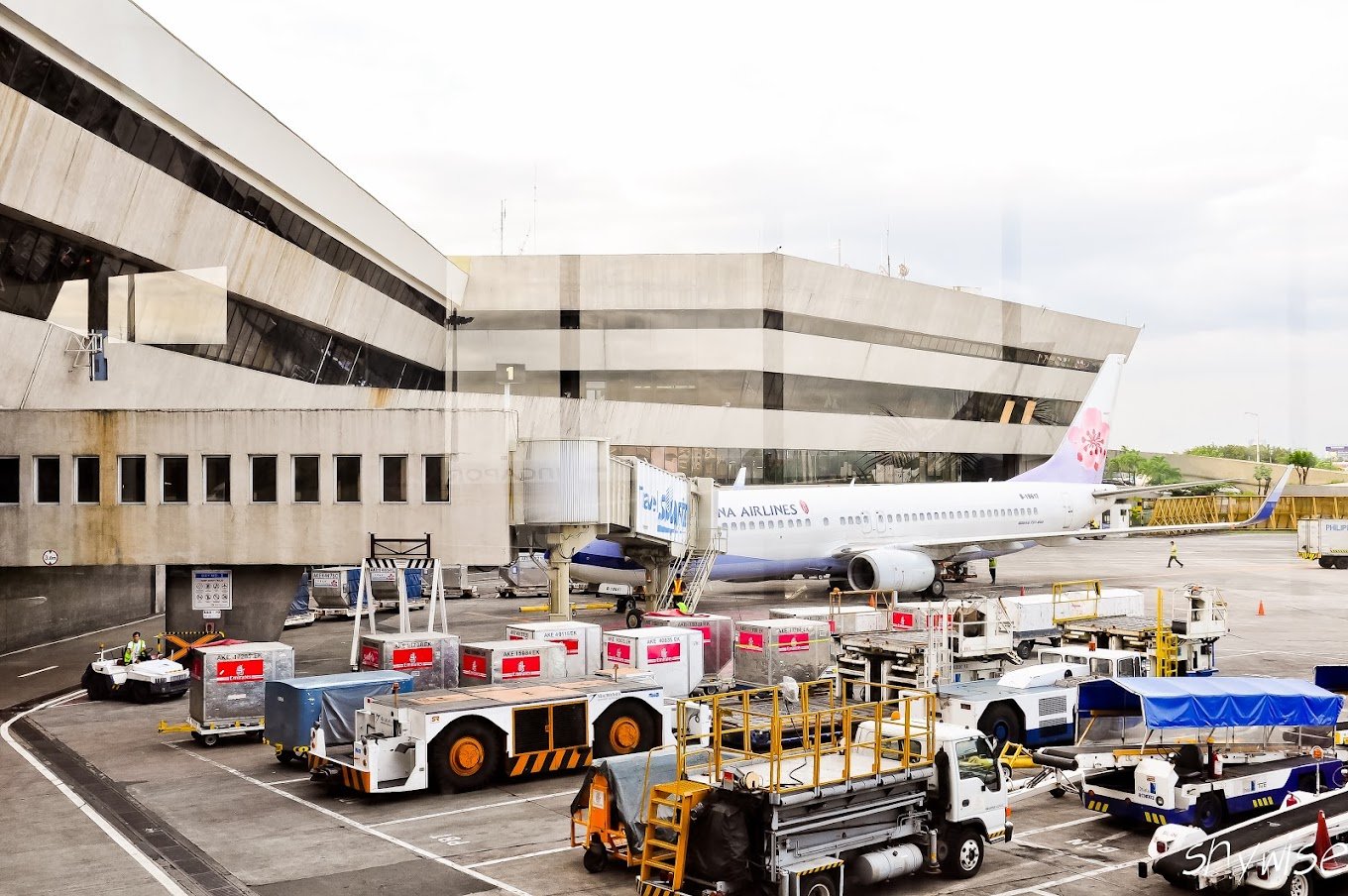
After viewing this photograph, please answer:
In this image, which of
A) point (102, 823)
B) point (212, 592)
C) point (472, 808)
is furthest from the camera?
point (212, 592)

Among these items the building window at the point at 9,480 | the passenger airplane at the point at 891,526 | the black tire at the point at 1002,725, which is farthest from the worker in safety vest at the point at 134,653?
the black tire at the point at 1002,725

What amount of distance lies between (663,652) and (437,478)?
8.54m

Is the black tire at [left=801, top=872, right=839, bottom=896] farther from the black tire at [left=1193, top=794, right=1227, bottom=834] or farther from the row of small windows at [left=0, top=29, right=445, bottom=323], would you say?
the row of small windows at [left=0, top=29, right=445, bottom=323]

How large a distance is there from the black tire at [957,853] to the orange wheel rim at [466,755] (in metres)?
7.73

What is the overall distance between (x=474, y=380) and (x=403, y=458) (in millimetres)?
31653

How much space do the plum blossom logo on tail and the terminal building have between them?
14857 mm

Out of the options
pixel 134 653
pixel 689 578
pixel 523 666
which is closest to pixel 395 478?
pixel 134 653

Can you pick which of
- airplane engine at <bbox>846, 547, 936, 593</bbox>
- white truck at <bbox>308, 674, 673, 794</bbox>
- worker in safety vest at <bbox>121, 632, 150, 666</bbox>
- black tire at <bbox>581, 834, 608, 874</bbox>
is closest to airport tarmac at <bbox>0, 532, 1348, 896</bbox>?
black tire at <bbox>581, 834, 608, 874</bbox>

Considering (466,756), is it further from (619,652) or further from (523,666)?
(619,652)

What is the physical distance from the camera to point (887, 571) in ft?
149

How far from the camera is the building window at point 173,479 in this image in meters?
30.6

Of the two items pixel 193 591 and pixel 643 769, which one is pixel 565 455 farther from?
pixel 643 769

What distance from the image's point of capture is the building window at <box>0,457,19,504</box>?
100 ft

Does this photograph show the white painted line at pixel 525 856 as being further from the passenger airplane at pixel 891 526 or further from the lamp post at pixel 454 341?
the lamp post at pixel 454 341
